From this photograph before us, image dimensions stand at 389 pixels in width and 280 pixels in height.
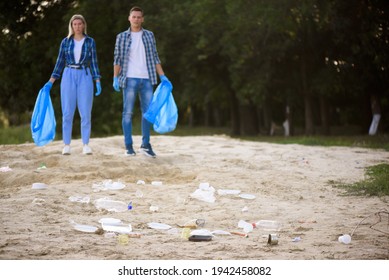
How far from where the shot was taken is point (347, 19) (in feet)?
60.3

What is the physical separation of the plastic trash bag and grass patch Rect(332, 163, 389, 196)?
2.48m

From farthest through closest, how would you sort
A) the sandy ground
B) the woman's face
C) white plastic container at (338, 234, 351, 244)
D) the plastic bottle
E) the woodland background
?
1. the woodland background
2. the woman's face
3. the plastic bottle
4. white plastic container at (338, 234, 351, 244)
5. the sandy ground

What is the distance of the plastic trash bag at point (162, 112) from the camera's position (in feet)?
28.2

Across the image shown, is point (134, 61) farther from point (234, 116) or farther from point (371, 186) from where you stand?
point (234, 116)

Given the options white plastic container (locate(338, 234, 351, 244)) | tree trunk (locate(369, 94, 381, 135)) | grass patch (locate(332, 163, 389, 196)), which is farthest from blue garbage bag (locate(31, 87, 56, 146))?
tree trunk (locate(369, 94, 381, 135))

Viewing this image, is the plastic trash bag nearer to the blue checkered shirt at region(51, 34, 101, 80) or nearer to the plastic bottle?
the blue checkered shirt at region(51, 34, 101, 80)

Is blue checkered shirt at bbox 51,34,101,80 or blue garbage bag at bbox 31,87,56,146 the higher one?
blue checkered shirt at bbox 51,34,101,80

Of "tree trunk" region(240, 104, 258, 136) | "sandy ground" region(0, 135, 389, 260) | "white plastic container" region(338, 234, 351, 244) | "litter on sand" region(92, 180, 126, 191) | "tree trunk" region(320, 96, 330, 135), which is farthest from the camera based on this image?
"tree trunk" region(240, 104, 258, 136)

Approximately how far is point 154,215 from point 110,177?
2.15m

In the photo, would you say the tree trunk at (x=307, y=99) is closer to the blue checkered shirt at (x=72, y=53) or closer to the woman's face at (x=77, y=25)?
the blue checkered shirt at (x=72, y=53)

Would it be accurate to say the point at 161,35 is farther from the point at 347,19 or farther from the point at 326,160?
the point at 326,160

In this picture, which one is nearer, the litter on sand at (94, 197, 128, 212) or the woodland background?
the litter on sand at (94, 197, 128, 212)

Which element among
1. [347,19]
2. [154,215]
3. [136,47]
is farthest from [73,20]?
[347,19]

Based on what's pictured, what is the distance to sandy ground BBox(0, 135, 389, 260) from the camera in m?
4.32
